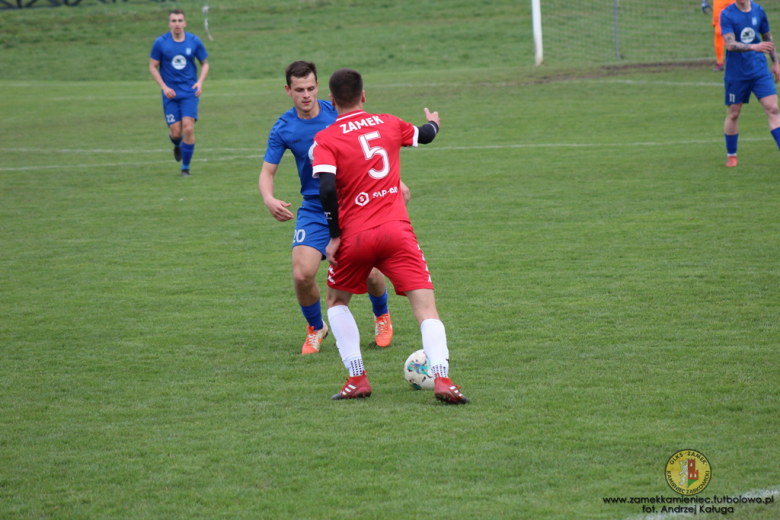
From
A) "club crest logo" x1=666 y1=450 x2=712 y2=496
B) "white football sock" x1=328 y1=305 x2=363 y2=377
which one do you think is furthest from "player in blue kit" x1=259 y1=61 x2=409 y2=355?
"club crest logo" x1=666 y1=450 x2=712 y2=496

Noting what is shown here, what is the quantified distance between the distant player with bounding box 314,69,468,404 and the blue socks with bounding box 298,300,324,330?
115 cm

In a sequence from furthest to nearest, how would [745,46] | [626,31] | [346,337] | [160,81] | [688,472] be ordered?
[626,31], [160,81], [745,46], [346,337], [688,472]

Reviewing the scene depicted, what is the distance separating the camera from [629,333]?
5.71 meters

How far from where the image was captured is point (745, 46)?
10.6 meters

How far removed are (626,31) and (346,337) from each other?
25.9 meters

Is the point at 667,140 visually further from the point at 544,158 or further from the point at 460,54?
the point at 460,54

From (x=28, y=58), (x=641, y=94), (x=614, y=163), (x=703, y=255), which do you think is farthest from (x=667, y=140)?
(x=28, y=58)

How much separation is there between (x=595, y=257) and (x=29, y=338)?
4.97m

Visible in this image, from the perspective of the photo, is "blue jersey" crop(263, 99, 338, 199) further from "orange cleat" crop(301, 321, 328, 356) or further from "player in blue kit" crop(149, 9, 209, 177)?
"player in blue kit" crop(149, 9, 209, 177)

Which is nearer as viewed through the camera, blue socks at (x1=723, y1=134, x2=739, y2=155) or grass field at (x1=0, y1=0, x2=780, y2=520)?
grass field at (x1=0, y1=0, x2=780, y2=520)

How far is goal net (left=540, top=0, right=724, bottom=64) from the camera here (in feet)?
86.2

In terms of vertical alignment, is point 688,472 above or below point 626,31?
below

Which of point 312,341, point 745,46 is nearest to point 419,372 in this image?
point 312,341

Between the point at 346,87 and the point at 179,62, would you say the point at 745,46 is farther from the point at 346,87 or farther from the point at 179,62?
the point at 179,62
